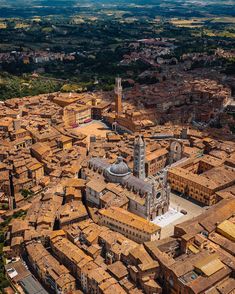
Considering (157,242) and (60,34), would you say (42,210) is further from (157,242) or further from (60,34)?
(60,34)

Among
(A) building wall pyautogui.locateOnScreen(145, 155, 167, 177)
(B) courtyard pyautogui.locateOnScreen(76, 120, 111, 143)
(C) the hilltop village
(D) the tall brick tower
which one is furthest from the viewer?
(D) the tall brick tower

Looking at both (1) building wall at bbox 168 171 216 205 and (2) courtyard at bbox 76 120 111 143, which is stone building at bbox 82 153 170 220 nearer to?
(1) building wall at bbox 168 171 216 205

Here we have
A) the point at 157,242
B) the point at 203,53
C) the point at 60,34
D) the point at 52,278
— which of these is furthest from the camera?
the point at 60,34

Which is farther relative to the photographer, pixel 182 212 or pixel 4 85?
pixel 4 85

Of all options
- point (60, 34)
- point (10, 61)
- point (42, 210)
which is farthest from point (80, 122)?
point (60, 34)

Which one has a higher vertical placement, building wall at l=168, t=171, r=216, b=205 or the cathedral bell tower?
the cathedral bell tower

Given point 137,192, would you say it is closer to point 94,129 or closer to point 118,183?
point 118,183

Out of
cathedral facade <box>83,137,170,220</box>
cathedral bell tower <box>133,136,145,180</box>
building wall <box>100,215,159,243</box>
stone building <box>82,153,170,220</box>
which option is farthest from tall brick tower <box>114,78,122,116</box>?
building wall <box>100,215,159,243</box>
